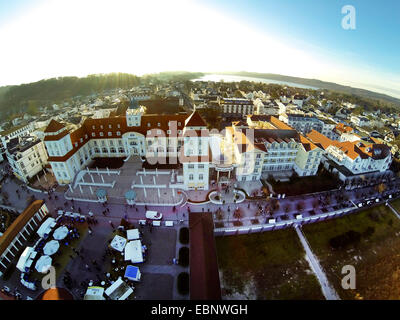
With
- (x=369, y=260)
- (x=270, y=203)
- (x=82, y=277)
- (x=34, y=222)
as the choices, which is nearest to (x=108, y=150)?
(x=34, y=222)

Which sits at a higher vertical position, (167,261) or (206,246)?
(206,246)

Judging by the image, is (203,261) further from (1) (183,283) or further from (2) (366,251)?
(2) (366,251)

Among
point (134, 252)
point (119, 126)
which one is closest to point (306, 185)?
point (134, 252)

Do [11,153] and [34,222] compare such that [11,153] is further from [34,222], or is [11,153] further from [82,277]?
[82,277]

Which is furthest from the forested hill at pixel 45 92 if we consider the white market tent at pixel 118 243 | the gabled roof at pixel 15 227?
the white market tent at pixel 118 243

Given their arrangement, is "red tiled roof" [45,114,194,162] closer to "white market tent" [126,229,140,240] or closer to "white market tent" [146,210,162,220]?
"white market tent" [146,210,162,220]
